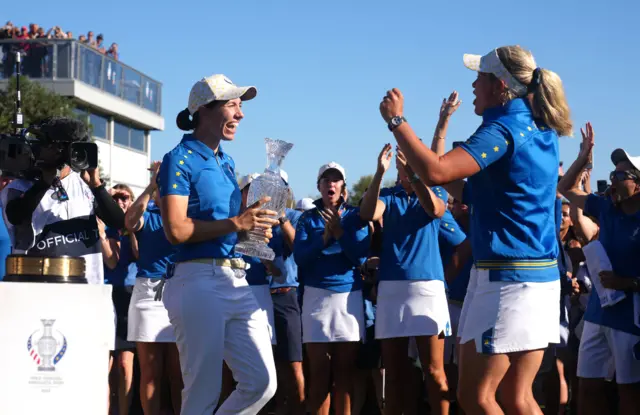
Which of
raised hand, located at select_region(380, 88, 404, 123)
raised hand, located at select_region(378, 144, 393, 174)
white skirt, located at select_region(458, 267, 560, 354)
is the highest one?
Answer: raised hand, located at select_region(378, 144, 393, 174)

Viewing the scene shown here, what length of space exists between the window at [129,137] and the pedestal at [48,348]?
41197 millimetres

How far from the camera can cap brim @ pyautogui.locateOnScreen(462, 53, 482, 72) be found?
5.12 m

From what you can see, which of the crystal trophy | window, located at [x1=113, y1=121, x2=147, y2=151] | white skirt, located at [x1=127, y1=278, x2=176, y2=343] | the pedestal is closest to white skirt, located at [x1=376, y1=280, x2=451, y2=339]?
white skirt, located at [x1=127, y1=278, x2=176, y2=343]

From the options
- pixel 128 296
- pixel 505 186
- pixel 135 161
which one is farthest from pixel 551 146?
pixel 135 161

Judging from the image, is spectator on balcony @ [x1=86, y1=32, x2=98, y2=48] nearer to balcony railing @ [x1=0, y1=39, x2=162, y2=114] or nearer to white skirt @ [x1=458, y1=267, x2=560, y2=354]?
balcony railing @ [x1=0, y1=39, x2=162, y2=114]

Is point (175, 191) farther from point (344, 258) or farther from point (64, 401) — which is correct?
point (344, 258)

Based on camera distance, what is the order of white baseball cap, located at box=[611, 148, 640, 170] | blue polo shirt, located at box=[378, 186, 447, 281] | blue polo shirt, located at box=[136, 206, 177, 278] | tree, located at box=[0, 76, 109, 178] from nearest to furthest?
white baseball cap, located at box=[611, 148, 640, 170] < blue polo shirt, located at box=[378, 186, 447, 281] < blue polo shirt, located at box=[136, 206, 177, 278] < tree, located at box=[0, 76, 109, 178]

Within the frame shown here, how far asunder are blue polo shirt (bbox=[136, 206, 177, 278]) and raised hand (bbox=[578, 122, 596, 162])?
378cm

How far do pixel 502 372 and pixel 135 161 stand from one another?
45.2m

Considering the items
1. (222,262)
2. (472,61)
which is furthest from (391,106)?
(222,262)

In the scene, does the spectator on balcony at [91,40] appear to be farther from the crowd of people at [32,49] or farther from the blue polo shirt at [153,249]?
the blue polo shirt at [153,249]

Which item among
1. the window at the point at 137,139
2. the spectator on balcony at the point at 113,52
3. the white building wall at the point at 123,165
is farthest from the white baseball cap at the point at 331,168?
the window at the point at 137,139

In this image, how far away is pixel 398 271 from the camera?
7.89 m

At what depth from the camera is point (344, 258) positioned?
852 cm
